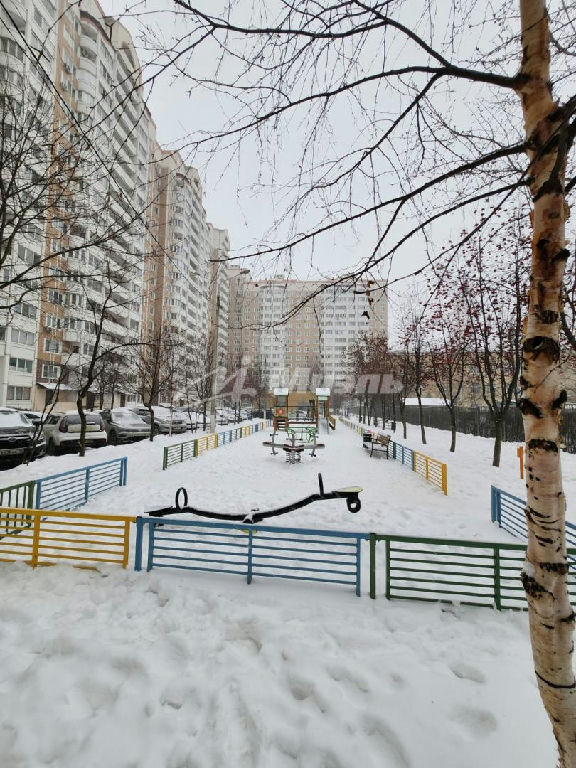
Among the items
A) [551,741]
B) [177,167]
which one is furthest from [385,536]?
[177,167]

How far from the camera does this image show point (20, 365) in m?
30.9

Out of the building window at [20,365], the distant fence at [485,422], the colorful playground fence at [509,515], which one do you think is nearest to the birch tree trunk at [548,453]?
the colorful playground fence at [509,515]

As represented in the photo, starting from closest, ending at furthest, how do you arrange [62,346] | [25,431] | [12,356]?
[25,431], [12,356], [62,346]

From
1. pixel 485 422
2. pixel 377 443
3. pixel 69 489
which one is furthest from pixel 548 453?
pixel 485 422

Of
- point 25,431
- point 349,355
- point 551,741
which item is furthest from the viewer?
point 349,355

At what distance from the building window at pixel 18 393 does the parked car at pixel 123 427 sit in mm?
16731

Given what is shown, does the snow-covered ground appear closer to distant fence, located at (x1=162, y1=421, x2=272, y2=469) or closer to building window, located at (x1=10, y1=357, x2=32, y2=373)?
distant fence, located at (x1=162, y1=421, x2=272, y2=469)

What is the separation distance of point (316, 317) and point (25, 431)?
1317 cm

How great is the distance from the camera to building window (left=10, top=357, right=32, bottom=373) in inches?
1182

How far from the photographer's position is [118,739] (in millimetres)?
2668

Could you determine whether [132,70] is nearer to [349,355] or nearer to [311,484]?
[311,484]

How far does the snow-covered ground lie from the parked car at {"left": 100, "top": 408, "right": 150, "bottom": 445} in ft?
47.9

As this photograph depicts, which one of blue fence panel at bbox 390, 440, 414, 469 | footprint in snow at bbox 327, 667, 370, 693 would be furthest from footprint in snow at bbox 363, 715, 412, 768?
blue fence panel at bbox 390, 440, 414, 469

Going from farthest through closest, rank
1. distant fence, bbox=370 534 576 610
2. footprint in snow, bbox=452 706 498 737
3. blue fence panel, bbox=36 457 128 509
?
1. blue fence panel, bbox=36 457 128 509
2. distant fence, bbox=370 534 576 610
3. footprint in snow, bbox=452 706 498 737
